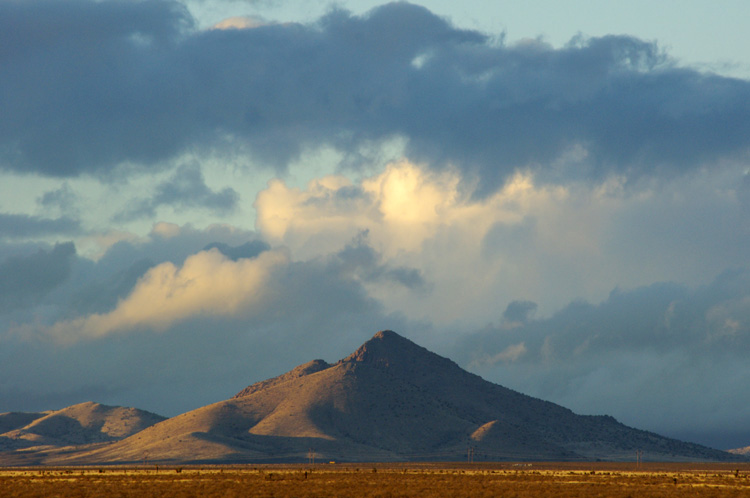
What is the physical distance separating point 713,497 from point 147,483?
7379 cm

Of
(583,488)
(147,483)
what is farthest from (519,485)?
(147,483)

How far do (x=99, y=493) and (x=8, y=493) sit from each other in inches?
460

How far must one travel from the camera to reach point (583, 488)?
119 m

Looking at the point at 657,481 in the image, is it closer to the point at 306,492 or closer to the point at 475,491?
the point at 475,491

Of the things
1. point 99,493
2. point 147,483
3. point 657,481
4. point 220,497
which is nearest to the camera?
point 220,497

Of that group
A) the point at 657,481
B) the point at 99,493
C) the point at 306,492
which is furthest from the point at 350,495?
the point at 657,481

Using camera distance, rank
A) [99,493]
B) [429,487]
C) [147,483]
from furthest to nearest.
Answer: [147,483] → [429,487] → [99,493]

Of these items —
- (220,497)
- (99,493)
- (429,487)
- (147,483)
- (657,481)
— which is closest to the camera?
(220,497)

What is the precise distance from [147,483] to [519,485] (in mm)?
51084

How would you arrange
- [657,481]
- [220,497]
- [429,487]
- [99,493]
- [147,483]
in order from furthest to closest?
[657,481]
[147,483]
[429,487]
[99,493]
[220,497]

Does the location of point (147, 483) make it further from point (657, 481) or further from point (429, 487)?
point (657, 481)

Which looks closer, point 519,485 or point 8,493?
point 8,493

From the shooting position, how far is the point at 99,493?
4222 inches

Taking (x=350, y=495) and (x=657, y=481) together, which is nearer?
(x=350, y=495)
